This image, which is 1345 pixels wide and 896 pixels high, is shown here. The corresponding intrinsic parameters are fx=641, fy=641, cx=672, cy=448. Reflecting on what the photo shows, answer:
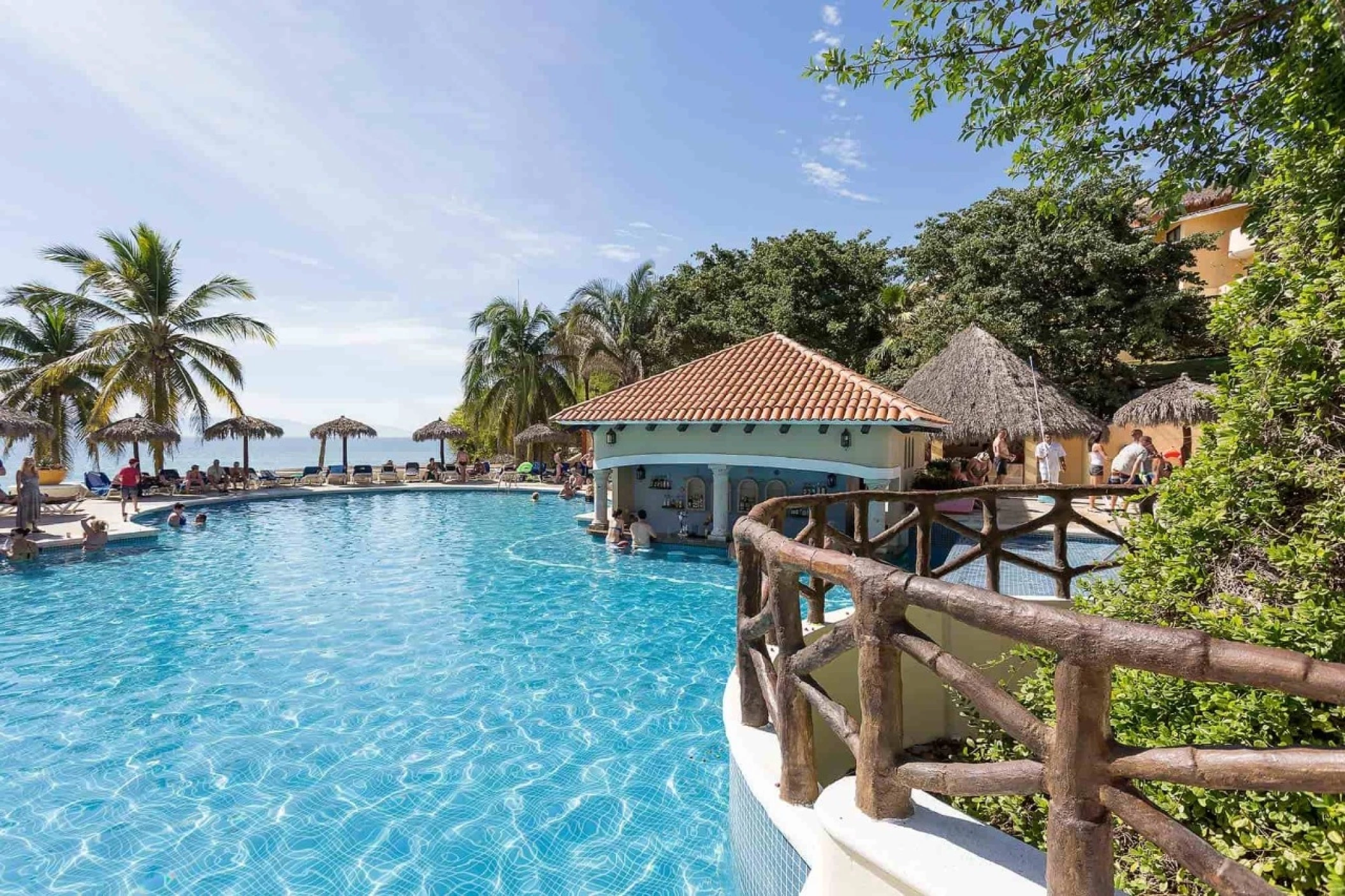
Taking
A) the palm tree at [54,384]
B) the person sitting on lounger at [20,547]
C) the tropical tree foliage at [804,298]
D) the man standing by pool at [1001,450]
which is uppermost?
the tropical tree foliage at [804,298]

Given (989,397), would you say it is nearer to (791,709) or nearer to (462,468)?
(791,709)

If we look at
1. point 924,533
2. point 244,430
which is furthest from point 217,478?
point 924,533

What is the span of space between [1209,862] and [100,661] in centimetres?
1280

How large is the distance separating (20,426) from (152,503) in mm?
4855

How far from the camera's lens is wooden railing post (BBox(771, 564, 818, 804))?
311 cm

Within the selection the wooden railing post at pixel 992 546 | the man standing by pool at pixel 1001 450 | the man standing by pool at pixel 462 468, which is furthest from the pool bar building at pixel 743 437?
the man standing by pool at pixel 462 468

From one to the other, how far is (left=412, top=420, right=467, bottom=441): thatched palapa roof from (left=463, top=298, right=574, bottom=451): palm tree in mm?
1704

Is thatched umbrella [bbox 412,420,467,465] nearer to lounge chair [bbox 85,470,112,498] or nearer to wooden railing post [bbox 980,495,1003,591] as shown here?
lounge chair [bbox 85,470,112,498]

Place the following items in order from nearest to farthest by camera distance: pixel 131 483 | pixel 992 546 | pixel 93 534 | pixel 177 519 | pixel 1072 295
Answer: pixel 992 546 < pixel 93 534 < pixel 177 519 < pixel 131 483 < pixel 1072 295

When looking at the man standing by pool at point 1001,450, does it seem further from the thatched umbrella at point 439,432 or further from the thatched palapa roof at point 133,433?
the thatched palapa roof at point 133,433

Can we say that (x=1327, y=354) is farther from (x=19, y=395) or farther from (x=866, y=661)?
(x=19, y=395)

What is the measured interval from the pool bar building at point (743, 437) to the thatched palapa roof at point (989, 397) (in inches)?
78.4

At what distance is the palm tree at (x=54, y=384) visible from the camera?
982 inches

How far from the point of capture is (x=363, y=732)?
7.30 metres
